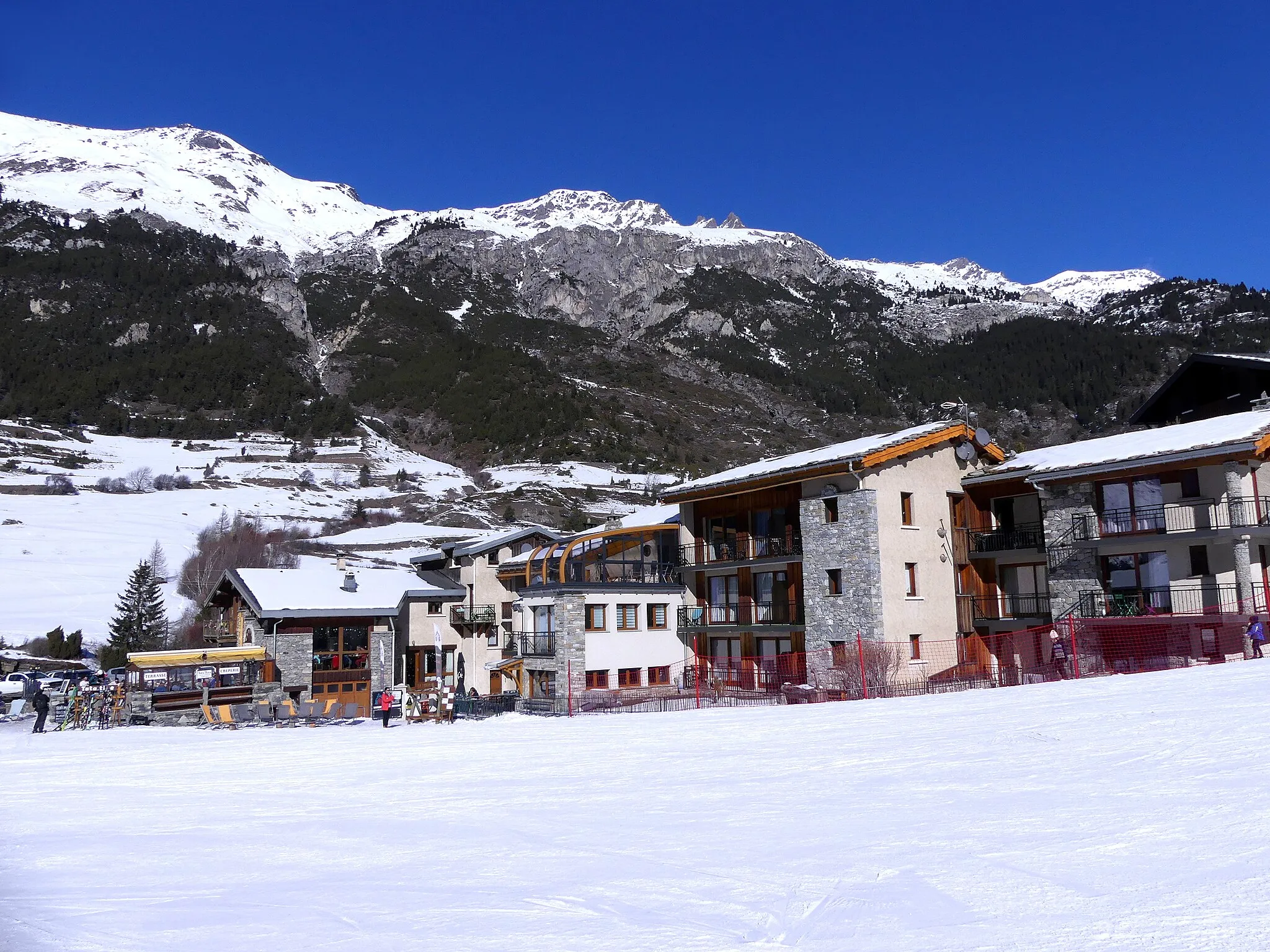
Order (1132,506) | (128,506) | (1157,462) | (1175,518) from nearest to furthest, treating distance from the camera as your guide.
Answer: (1157,462) → (1175,518) → (1132,506) → (128,506)

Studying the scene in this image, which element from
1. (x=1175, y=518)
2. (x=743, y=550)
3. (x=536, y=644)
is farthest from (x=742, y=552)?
(x=1175, y=518)

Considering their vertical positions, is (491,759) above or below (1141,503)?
below

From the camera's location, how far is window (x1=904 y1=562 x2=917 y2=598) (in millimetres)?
31969

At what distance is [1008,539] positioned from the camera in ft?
110

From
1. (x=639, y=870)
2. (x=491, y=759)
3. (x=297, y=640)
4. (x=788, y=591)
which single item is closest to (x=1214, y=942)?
(x=639, y=870)

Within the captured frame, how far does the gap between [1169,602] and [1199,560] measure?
166 centimetres

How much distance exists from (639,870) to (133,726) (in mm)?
25653

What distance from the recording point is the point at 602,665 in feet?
114

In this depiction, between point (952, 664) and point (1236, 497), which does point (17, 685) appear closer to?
point (952, 664)

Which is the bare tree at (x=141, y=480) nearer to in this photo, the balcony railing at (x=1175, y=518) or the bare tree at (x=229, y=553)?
the bare tree at (x=229, y=553)

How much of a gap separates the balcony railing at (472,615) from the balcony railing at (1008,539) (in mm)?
22530

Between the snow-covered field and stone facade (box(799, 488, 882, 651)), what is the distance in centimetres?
1330

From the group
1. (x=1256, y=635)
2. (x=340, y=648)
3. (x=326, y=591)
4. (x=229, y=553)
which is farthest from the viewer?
(x=229, y=553)

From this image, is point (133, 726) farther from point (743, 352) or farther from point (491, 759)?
point (743, 352)
